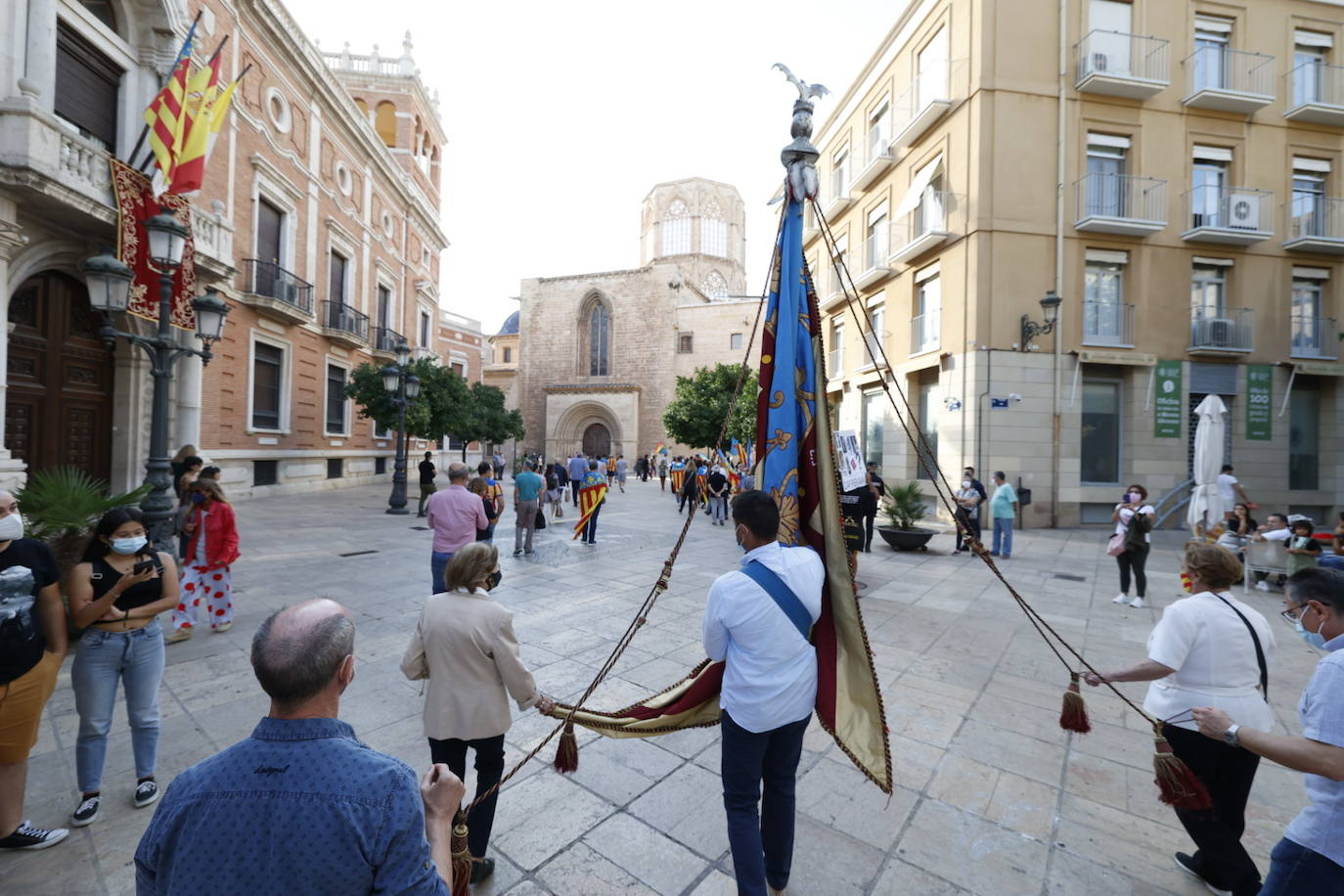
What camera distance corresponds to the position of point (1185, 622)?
93.8 inches

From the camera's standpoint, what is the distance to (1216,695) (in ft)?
7.64

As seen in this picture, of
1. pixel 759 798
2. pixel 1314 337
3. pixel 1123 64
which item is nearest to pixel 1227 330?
pixel 1314 337

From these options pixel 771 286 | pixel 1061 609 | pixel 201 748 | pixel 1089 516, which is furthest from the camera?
pixel 1089 516

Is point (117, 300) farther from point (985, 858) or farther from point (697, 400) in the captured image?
point (697, 400)

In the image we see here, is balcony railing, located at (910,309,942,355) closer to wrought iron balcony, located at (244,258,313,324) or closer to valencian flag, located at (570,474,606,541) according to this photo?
valencian flag, located at (570,474,606,541)

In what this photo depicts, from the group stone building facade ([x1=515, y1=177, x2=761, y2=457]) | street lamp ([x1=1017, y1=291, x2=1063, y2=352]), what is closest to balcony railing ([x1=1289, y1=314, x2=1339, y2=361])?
street lamp ([x1=1017, y1=291, x2=1063, y2=352])

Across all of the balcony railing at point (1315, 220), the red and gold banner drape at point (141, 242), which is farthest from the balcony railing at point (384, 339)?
the balcony railing at point (1315, 220)

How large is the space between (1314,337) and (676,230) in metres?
40.4

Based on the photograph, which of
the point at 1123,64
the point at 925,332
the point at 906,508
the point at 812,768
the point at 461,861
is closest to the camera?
the point at 461,861

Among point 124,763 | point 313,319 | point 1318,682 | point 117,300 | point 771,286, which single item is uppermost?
point 313,319

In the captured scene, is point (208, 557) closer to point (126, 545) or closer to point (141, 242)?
point (126, 545)

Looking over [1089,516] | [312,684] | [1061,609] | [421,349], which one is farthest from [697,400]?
[312,684]

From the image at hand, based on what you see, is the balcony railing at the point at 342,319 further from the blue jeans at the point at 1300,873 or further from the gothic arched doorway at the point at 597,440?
the blue jeans at the point at 1300,873

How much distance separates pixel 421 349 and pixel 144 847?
99.0 feet
